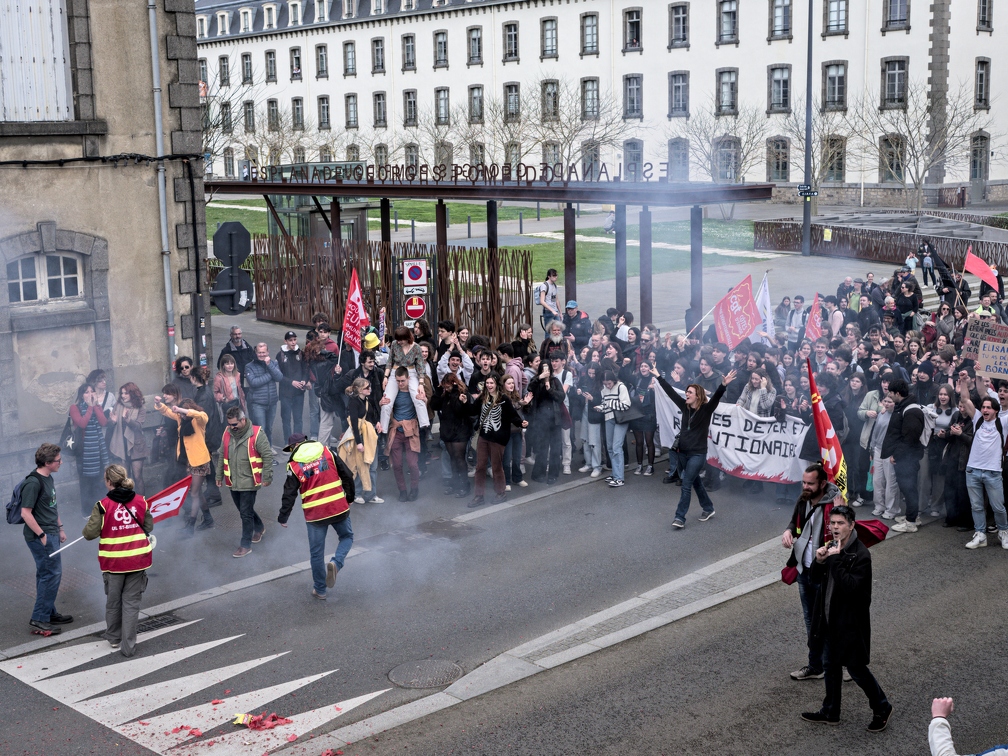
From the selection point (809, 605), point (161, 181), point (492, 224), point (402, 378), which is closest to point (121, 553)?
point (402, 378)

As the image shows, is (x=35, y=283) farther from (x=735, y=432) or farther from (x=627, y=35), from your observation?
(x=627, y=35)

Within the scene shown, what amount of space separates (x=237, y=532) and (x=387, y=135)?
6109 cm

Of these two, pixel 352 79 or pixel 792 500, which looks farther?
pixel 352 79

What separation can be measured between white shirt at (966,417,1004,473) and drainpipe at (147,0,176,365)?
9.64m

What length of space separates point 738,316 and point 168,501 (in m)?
9.09

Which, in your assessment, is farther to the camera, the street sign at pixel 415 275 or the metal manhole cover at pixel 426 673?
the street sign at pixel 415 275

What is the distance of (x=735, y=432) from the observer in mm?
14211

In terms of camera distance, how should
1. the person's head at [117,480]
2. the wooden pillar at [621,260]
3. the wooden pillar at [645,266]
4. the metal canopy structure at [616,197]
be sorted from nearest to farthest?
the person's head at [117,480], the metal canopy structure at [616,197], the wooden pillar at [645,266], the wooden pillar at [621,260]

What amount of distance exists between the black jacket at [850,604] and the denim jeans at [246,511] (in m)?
6.20

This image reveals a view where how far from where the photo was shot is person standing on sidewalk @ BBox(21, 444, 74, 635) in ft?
33.3

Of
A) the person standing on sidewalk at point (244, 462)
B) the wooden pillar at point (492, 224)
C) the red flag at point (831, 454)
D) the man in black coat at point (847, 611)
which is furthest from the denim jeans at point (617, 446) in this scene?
the wooden pillar at point (492, 224)

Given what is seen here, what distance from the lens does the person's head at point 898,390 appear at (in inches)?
500

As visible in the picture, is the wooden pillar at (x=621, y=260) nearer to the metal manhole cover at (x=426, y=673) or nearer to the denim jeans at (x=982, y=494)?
the denim jeans at (x=982, y=494)

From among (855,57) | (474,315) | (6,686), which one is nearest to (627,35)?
(855,57)
